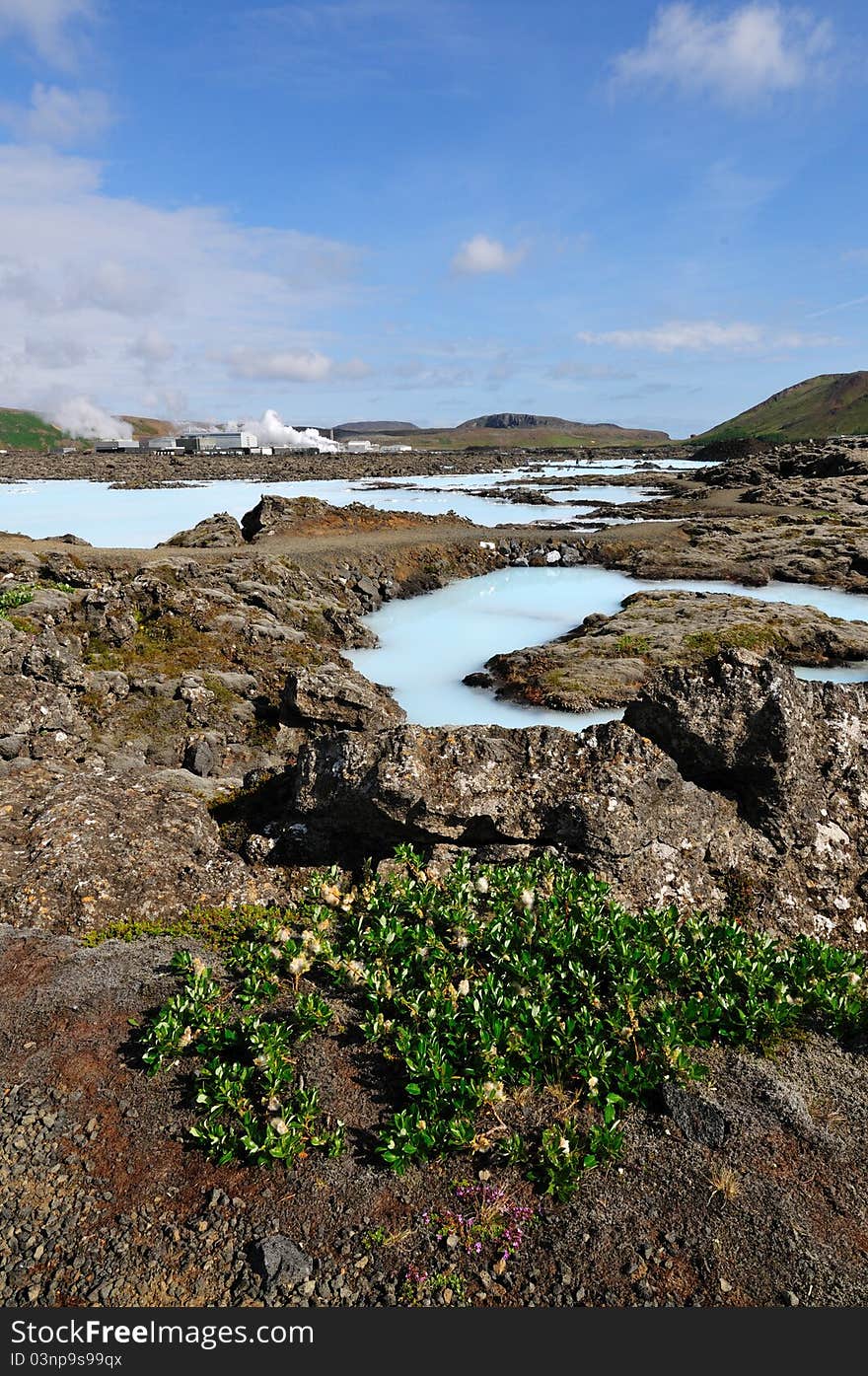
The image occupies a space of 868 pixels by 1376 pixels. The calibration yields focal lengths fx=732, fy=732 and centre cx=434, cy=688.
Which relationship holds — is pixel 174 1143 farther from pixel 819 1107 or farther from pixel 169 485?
pixel 169 485

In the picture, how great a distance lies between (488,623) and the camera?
132 feet

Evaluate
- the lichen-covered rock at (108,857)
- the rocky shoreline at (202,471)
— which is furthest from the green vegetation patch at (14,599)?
the rocky shoreline at (202,471)

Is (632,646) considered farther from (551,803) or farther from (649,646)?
(551,803)

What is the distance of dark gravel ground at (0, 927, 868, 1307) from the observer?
524cm

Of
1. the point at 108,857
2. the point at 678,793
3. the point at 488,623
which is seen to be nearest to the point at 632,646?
the point at 488,623

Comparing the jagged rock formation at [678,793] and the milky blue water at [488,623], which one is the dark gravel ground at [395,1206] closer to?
the jagged rock formation at [678,793]

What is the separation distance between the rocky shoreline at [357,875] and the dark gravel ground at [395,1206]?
21 mm

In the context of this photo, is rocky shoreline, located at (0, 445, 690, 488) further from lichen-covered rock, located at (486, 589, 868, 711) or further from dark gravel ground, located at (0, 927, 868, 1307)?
dark gravel ground, located at (0, 927, 868, 1307)

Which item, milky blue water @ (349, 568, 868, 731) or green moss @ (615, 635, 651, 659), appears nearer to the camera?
milky blue water @ (349, 568, 868, 731)

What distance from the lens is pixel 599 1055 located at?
275 inches

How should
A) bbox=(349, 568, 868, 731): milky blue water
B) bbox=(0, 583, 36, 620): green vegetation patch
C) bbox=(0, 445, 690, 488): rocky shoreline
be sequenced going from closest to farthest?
1. bbox=(0, 583, 36, 620): green vegetation patch
2. bbox=(349, 568, 868, 731): milky blue water
3. bbox=(0, 445, 690, 488): rocky shoreline

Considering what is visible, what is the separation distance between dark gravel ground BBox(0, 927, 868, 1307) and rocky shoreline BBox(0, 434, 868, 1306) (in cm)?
2

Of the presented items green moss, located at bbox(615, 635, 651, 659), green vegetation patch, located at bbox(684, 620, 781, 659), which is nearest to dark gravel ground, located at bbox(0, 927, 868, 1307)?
green moss, located at bbox(615, 635, 651, 659)

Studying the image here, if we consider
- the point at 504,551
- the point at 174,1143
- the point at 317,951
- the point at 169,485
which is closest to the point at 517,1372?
the point at 174,1143
